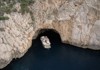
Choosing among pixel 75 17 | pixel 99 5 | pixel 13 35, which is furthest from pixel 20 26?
pixel 99 5

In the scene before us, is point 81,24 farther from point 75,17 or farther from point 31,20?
point 31,20

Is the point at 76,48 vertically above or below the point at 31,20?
below

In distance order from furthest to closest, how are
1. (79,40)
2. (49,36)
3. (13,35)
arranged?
(49,36) < (79,40) < (13,35)

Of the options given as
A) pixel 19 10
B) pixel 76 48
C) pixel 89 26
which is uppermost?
pixel 19 10

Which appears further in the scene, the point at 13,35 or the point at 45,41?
the point at 45,41

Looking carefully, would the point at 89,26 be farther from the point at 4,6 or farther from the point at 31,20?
the point at 4,6

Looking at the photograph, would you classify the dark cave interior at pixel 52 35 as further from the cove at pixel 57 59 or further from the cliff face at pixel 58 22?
the cliff face at pixel 58 22

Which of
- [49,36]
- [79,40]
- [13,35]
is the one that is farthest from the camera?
[49,36]
